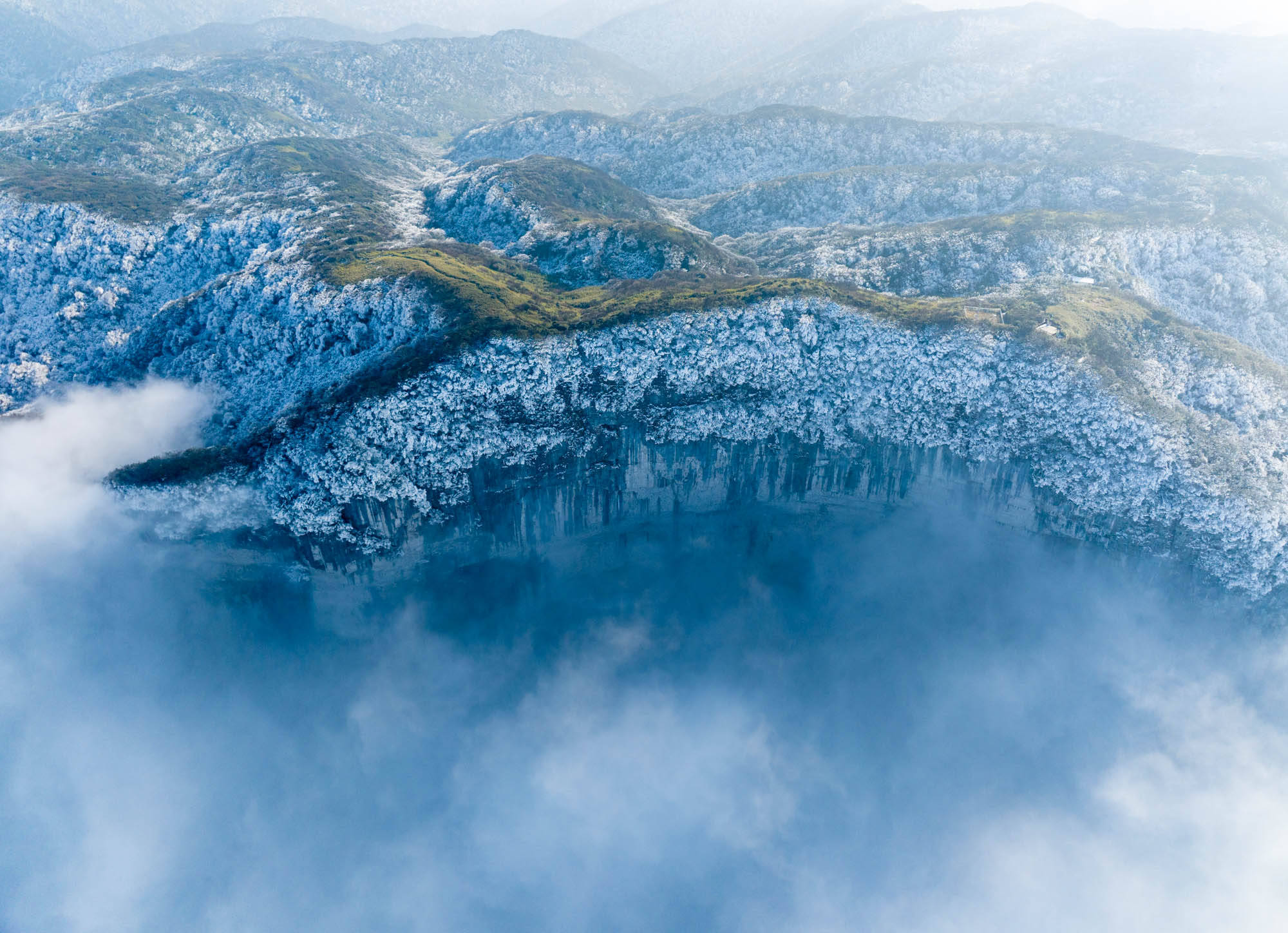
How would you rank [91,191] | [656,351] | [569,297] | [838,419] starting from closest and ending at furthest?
[838,419], [656,351], [569,297], [91,191]

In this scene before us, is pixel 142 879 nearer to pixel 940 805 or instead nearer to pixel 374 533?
pixel 374 533

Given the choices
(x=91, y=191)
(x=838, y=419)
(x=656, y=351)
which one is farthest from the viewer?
(x=91, y=191)

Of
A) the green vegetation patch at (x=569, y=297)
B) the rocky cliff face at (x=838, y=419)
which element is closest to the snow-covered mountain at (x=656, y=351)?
the rocky cliff face at (x=838, y=419)

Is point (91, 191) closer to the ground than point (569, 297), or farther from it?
farther from it

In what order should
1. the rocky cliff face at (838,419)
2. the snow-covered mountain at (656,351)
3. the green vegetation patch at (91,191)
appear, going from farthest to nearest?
the green vegetation patch at (91,191), the snow-covered mountain at (656,351), the rocky cliff face at (838,419)

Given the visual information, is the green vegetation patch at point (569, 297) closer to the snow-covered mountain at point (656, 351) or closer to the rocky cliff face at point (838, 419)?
the snow-covered mountain at point (656, 351)

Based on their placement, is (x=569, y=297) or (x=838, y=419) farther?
(x=569, y=297)

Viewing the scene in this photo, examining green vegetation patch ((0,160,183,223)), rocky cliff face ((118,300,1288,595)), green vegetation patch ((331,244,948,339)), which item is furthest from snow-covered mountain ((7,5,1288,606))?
green vegetation patch ((0,160,183,223))

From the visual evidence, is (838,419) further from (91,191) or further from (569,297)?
(91,191)

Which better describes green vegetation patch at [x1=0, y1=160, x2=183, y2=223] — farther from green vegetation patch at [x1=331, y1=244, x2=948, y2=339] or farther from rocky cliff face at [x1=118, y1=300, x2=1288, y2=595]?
rocky cliff face at [x1=118, y1=300, x2=1288, y2=595]

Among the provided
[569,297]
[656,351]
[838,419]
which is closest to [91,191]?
[569,297]

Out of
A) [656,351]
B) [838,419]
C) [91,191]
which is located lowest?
[838,419]
